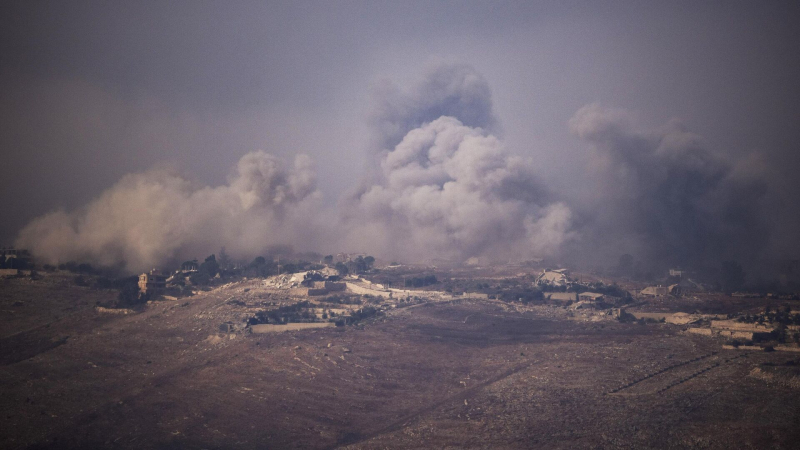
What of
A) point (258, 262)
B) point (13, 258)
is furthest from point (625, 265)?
point (13, 258)

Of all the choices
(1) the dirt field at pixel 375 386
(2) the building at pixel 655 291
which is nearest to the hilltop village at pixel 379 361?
(1) the dirt field at pixel 375 386

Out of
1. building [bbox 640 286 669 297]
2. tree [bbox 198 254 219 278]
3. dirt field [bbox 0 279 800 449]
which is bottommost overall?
dirt field [bbox 0 279 800 449]

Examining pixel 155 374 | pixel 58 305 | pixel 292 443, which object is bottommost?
pixel 292 443

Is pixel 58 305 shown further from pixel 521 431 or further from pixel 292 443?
pixel 521 431

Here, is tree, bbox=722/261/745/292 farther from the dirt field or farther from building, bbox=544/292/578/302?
the dirt field

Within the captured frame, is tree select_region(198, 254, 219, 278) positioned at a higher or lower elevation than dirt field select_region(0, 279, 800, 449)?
higher

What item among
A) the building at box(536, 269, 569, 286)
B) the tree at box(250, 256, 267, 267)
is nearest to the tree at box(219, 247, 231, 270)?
the tree at box(250, 256, 267, 267)

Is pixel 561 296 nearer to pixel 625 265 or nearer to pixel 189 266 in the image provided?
pixel 625 265

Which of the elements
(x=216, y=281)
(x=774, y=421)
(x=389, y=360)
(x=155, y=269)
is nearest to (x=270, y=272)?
(x=216, y=281)
